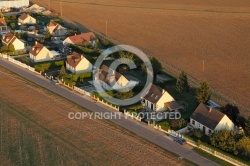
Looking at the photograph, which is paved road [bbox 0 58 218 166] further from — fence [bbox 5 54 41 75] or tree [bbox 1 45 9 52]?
tree [bbox 1 45 9 52]

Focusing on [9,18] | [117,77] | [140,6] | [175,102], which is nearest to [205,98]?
[175,102]

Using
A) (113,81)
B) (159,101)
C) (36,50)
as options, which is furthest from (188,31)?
(159,101)

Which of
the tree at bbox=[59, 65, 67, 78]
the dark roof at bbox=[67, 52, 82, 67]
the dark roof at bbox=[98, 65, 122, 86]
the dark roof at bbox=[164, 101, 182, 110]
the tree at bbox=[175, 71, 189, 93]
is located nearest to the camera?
the dark roof at bbox=[164, 101, 182, 110]

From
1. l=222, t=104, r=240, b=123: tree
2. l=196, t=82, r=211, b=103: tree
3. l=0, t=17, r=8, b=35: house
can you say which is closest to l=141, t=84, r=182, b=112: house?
l=196, t=82, r=211, b=103: tree

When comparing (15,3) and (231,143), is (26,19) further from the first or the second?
(231,143)

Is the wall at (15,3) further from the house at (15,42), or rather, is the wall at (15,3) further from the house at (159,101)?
the house at (159,101)
